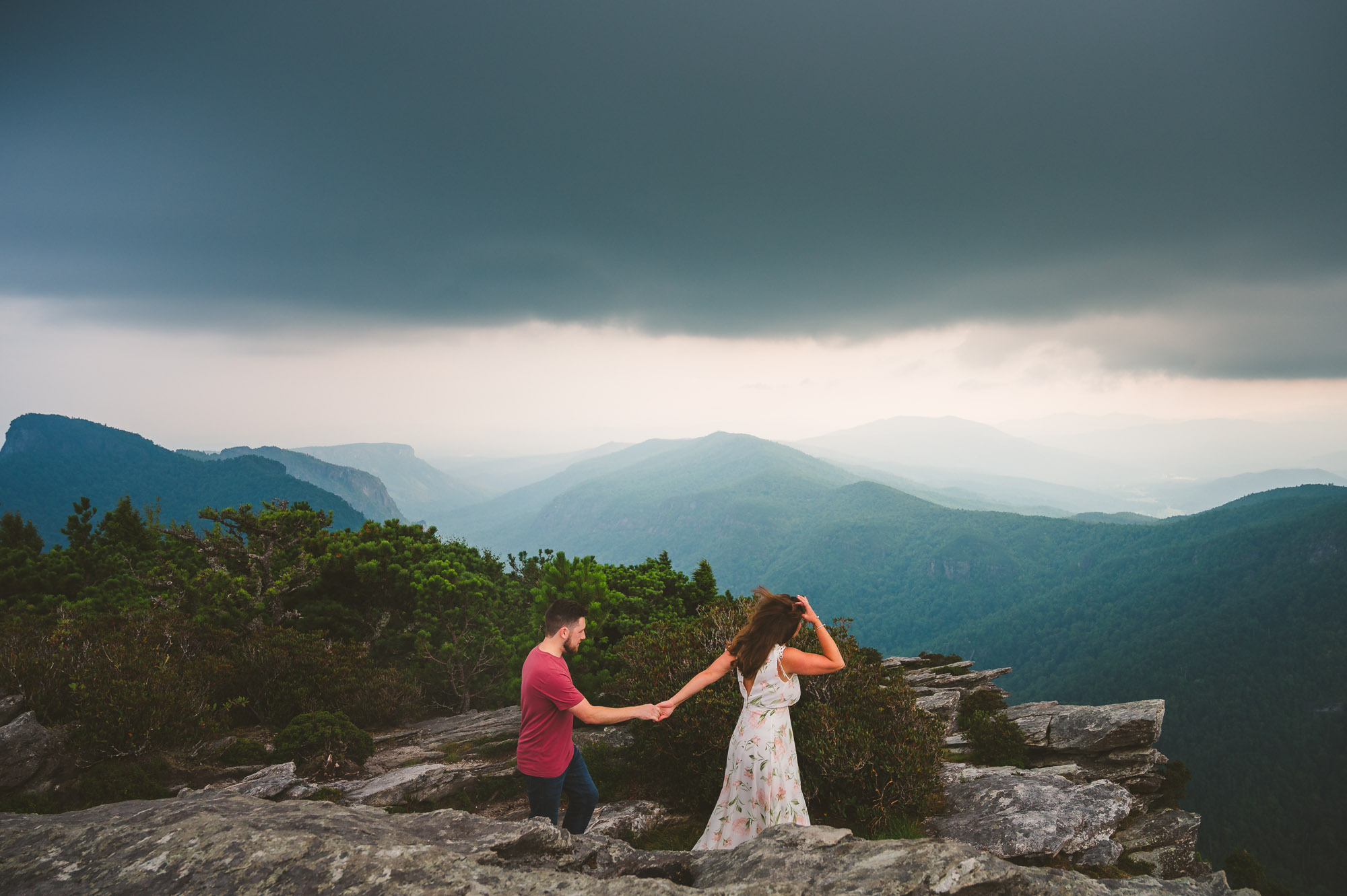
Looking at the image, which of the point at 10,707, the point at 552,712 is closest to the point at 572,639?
the point at 552,712

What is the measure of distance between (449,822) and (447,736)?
10084 mm

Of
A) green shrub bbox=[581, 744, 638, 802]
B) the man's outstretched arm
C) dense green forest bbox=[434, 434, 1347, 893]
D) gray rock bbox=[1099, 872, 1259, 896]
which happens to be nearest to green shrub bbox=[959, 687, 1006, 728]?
green shrub bbox=[581, 744, 638, 802]

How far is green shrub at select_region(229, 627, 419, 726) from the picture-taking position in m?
14.6

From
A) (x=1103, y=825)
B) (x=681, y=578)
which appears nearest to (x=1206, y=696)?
(x=681, y=578)

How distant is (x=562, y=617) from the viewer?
712 cm

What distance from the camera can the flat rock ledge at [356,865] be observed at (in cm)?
422

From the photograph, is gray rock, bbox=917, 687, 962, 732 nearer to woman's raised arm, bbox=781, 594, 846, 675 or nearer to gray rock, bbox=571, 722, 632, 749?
gray rock, bbox=571, 722, 632, 749

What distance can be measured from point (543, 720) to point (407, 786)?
250 inches

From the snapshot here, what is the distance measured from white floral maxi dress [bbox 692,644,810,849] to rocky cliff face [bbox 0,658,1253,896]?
1269mm

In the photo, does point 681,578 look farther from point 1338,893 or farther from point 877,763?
point 1338,893

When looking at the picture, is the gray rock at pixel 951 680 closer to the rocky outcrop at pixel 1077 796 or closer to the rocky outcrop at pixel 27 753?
the rocky outcrop at pixel 1077 796

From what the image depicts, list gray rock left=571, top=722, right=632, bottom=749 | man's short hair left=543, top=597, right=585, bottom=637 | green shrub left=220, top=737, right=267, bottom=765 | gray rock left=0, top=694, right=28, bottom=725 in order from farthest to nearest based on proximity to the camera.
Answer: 1. gray rock left=571, top=722, right=632, bottom=749
2. green shrub left=220, top=737, right=267, bottom=765
3. gray rock left=0, top=694, right=28, bottom=725
4. man's short hair left=543, top=597, right=585, bottom=637

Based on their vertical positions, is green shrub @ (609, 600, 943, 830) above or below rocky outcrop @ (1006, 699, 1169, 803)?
above

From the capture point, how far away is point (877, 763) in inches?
385
